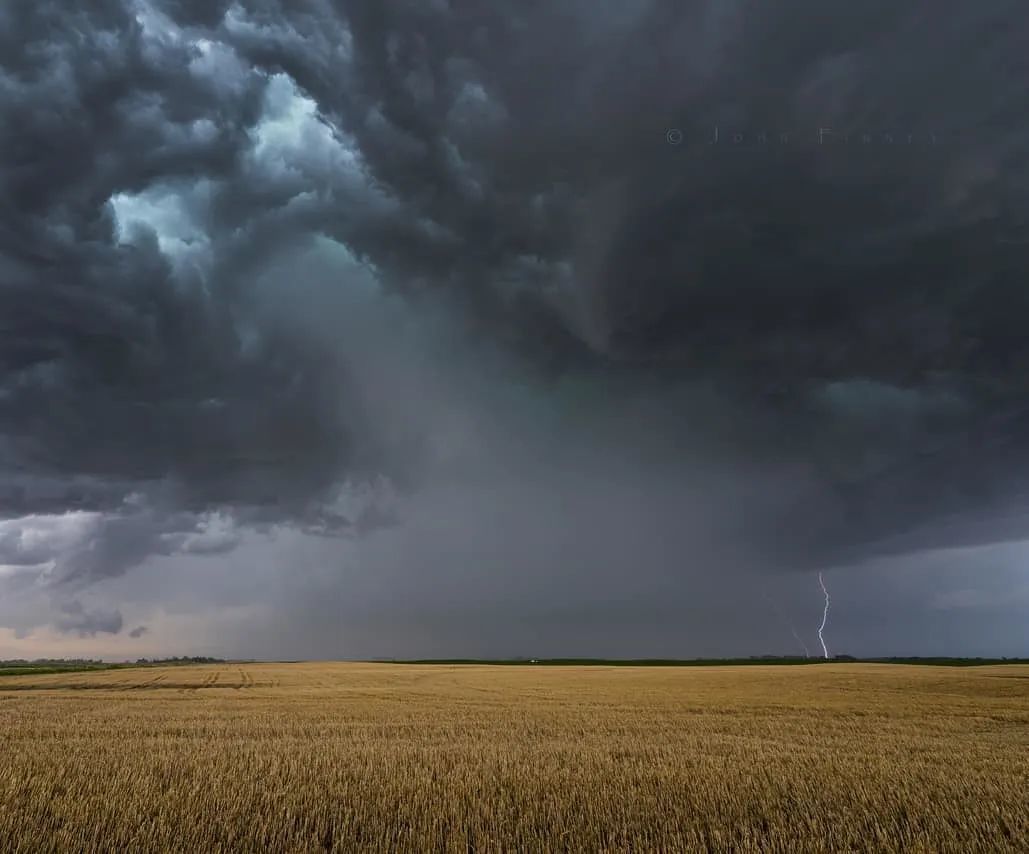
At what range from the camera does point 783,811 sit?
1056 centimetres

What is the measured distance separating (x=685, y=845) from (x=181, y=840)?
21.1ft

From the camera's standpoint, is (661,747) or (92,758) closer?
(92,758)

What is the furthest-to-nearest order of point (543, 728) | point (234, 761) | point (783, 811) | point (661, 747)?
1. point (543, 728)
2. point (661, 747)
3. point (234, 761)
4. point (783, 811)

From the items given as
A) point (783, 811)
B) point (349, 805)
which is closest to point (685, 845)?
point (783, 811)

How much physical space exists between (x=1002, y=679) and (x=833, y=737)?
38672mm

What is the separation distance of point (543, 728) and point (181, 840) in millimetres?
15666

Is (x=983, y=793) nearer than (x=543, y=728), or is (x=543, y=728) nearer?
(x=983, y=793)

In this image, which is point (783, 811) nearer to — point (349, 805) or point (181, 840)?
point (349, 805)

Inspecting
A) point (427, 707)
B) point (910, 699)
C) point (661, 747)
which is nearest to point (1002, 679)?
point (910, 699)

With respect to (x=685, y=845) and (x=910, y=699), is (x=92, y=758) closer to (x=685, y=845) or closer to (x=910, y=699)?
(x=685, y=845)

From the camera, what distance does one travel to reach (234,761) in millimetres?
14789

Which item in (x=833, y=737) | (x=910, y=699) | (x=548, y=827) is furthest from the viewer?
(x=910, y=699)

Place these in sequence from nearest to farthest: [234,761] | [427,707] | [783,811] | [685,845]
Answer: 1. [685,845]
2. [783,811]
3. [234,761]
4. [427,707]

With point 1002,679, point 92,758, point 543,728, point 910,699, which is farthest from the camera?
point 1002,679
